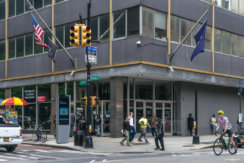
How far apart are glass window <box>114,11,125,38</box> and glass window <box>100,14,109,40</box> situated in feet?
2.50

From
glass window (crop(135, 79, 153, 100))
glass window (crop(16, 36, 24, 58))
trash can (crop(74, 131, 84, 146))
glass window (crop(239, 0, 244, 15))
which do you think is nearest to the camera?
trash can (crop(74, 131, 84, 146))

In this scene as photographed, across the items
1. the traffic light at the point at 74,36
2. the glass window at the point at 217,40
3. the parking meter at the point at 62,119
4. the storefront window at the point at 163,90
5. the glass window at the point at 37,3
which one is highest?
the glass window at the point at 37,3

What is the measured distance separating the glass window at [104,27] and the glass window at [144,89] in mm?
3851

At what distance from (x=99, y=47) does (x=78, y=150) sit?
9498mm

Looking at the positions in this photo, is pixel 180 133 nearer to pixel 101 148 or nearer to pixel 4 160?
Result: pixel 101 148

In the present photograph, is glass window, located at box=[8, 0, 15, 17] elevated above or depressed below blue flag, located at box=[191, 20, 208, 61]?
above

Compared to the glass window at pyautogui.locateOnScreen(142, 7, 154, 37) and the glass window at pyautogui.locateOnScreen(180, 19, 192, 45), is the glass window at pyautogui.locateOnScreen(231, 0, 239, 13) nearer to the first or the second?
the glass window at pyautogui.locateOnScreen(180, 19, 192, 45)

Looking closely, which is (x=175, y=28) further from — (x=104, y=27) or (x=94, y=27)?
(x=94, y=27)

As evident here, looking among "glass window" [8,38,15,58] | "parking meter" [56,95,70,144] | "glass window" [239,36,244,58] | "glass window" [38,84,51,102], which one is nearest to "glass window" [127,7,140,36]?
"parking meter" [56,95,70,144]

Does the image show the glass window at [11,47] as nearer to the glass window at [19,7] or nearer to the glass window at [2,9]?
the glass window at [19,7]

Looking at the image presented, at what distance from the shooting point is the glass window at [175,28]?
28.8m

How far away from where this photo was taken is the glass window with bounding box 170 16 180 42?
94.5ft

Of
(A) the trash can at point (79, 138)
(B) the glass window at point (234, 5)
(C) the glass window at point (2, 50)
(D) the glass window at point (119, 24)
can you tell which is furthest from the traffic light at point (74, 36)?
(C) the glass window at point (2, 50)

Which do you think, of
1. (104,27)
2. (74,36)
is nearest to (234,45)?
(104,27)
